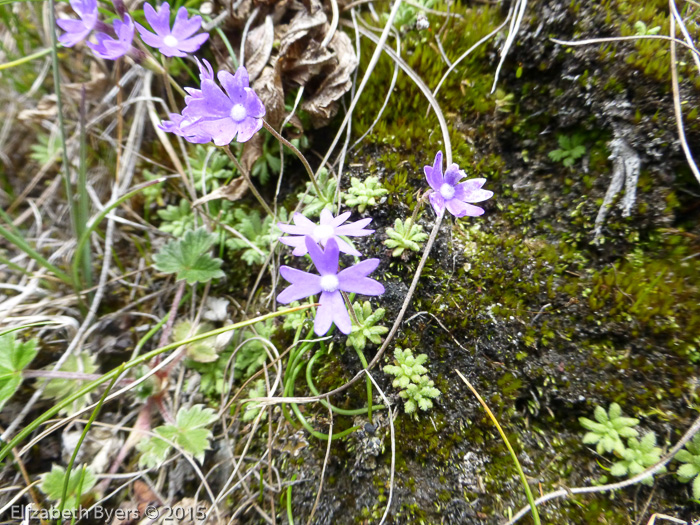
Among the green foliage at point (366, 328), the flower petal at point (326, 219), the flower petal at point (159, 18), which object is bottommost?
the green foliage at point (366, 328)

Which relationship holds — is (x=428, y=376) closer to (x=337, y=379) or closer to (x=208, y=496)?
(x=337, y=379)

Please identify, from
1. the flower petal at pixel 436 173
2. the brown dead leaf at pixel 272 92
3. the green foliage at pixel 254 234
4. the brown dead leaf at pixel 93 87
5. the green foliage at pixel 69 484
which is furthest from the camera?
the brown dead leaf at pixel 93 87

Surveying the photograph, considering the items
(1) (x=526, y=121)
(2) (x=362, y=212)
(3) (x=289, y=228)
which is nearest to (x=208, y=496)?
(3) (x=289, y=228)

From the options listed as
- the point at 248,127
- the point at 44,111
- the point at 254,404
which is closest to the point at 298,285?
the point at 248,127

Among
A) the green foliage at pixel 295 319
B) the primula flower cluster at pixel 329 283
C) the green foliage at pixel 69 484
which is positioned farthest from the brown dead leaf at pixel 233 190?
the green foliage at pixel 69 484

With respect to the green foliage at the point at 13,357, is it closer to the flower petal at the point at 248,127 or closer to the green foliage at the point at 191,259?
the green foliage at the point at 191,259

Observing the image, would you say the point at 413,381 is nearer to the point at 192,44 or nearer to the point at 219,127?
the point at 219,127
